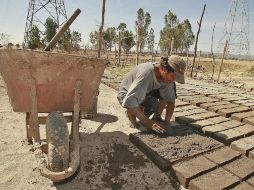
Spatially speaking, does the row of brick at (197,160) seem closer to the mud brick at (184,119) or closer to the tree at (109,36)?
the mud brick at (184,119)

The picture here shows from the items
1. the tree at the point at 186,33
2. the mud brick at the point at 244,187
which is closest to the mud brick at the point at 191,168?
the mud brick at the point at 244,187

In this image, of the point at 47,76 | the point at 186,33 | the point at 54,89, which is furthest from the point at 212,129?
the point at 186,33

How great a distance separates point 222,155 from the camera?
9.75 feet

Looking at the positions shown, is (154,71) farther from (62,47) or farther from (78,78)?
(62,47)

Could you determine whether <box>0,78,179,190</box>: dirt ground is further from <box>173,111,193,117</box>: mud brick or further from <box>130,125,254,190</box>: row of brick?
<box>173,111,193,117</box>: mud brick

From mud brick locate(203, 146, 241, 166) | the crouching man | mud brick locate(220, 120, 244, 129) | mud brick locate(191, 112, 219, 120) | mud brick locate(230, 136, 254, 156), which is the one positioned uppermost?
the crouching man

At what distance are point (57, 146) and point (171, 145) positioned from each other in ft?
4.56

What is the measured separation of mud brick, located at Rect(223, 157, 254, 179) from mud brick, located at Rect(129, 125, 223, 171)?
31 cm

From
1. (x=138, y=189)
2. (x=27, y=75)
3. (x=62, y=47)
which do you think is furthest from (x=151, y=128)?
(x=62, y=47)

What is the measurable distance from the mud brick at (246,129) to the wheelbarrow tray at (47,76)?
2234 mm

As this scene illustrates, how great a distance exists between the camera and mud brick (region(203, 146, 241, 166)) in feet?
9.28

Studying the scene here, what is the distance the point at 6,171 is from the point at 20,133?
39.3 inches

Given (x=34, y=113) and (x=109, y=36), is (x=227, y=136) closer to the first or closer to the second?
(x=34, y=113)

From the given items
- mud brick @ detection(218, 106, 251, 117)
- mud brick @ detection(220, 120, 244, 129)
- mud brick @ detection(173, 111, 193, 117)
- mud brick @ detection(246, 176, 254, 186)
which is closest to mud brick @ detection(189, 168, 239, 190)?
mud brick @ detection(246, 176, 254, 186)
